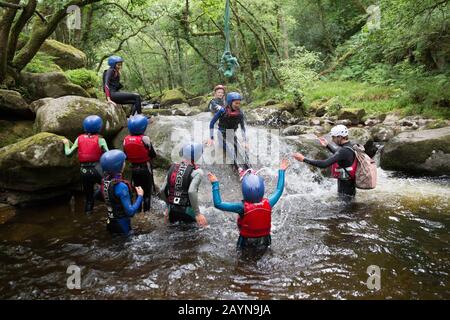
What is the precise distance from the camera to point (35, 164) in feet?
21.6

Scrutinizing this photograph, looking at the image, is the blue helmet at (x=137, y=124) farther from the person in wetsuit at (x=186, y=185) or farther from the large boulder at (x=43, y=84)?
the large boulder at (x=43, y=84)

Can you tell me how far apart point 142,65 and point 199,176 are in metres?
43.5

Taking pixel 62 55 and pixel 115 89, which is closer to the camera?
pixel 115 89

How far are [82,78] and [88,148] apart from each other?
566 cm

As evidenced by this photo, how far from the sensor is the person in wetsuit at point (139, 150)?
6102 mm

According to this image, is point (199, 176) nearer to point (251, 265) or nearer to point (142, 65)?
point (251, 265)

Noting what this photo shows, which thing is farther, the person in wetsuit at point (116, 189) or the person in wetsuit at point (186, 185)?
the person in wetsuit at point (186, 185)

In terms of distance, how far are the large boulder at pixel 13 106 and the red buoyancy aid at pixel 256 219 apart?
6.63 metres

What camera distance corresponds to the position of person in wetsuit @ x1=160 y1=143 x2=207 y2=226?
5270mm

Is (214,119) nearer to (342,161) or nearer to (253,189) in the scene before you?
(342,161)

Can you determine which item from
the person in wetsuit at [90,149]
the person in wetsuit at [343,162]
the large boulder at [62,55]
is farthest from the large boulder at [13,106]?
the person in wetsuit at [343,162]

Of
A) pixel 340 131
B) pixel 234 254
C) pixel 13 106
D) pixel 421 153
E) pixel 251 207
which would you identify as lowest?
pixel 234 254

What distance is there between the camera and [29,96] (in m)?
9.35

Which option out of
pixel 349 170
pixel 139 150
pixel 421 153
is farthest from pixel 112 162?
pixel 421 153
